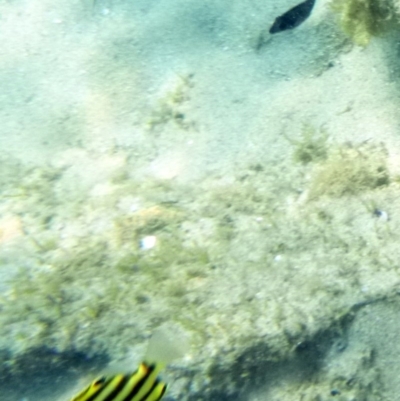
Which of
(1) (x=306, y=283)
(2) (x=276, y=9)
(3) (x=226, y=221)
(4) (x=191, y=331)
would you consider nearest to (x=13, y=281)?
(4) (x=191, y=331)

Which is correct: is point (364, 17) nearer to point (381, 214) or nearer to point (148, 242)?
point (381, 214)

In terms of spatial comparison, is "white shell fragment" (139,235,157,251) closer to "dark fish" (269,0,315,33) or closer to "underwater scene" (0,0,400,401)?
"underwater scene" (0,0,400,401)

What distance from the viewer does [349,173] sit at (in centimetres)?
256

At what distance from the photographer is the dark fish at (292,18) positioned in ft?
9.64

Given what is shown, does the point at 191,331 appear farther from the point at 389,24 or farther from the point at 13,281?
the point at 389,24

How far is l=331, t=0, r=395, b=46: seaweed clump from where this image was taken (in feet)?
9.13

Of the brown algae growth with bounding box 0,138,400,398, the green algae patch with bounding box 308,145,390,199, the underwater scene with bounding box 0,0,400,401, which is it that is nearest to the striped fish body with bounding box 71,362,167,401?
the underwater scene with bounding box 0,0,400,401

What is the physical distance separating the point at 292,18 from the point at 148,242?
1767 mm

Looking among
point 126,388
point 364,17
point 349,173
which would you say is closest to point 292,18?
point 364,17

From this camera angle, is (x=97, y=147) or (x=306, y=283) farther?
(x=97, y=147)

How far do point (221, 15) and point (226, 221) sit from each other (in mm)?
1452

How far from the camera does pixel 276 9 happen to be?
117 inches

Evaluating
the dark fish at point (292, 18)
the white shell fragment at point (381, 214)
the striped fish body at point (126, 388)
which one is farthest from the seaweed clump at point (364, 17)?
the striped fish body at point (126, 388)

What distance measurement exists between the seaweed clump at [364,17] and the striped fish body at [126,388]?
2396 millimetres
